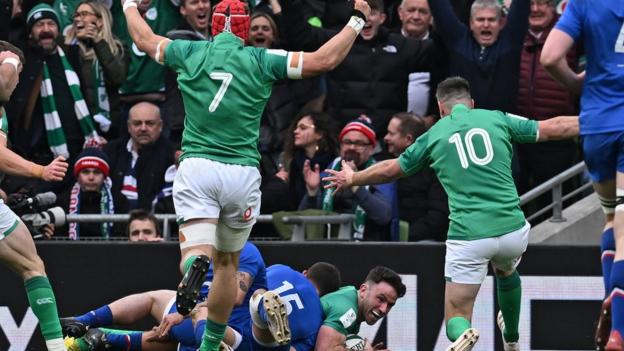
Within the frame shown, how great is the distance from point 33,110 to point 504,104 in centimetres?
467

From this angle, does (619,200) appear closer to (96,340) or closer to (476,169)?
(476,169)

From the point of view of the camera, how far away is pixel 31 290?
12.2 m

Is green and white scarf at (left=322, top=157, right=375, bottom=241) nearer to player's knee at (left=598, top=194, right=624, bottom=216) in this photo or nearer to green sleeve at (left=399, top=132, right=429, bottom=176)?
green sleeve at (left=399, top=132, right=429, bottom=176)

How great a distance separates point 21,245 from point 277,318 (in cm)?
201

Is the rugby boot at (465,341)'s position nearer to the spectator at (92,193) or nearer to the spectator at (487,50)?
the spectator at (487,50)

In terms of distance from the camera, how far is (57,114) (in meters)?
16.1

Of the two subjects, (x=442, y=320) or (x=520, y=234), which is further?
(x=442, y=320)

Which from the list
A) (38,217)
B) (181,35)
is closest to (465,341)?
(38,217)

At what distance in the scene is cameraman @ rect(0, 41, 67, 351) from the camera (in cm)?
1200

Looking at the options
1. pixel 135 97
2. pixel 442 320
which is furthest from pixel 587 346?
pixel 135 97

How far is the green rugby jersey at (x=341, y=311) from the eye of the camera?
13195 mm

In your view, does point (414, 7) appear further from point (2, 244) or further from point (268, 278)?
point (2, 244)

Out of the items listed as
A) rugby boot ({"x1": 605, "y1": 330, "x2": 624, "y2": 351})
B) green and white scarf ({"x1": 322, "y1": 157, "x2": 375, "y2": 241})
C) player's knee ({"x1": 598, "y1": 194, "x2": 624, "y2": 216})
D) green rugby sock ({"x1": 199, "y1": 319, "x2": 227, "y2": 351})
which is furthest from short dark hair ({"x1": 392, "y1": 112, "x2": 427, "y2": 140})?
rugby boot ({"x1": 605, "y1": 330, "x2": 624, "y2": 351})

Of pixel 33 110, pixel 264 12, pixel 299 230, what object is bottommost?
pixel 299 230
